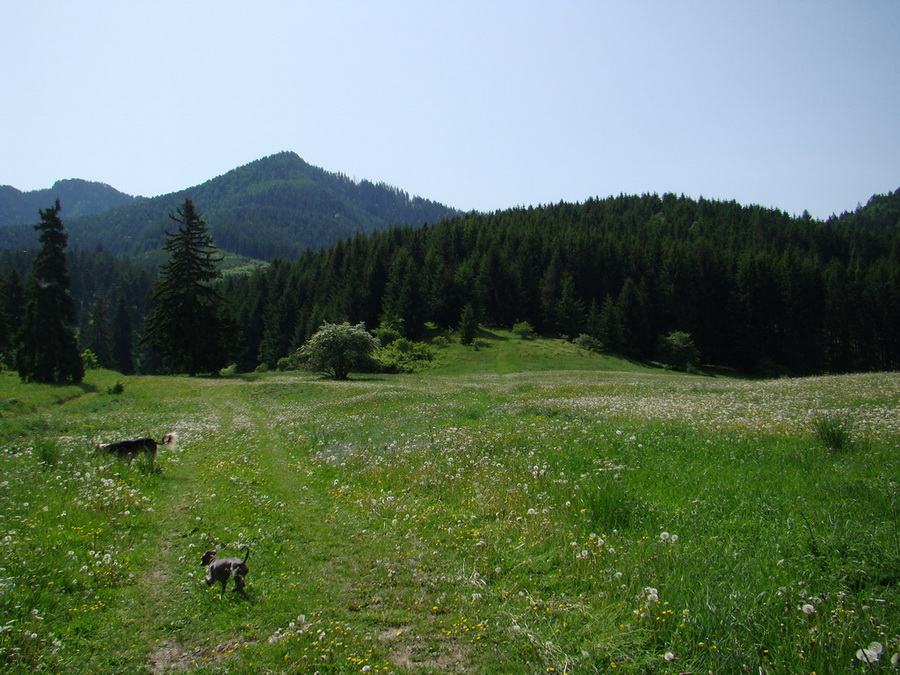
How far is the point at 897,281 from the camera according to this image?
86.6 m

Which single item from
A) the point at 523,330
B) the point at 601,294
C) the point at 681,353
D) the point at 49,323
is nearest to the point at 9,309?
the point at 49,323

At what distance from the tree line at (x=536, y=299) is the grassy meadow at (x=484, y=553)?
56903 millimetres

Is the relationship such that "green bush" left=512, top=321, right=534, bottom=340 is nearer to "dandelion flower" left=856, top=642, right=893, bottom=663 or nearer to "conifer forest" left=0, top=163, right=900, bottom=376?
"conifer forest" left=0, top=163, right=900, bottom=376

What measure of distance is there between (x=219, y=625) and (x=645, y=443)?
35.1 feet

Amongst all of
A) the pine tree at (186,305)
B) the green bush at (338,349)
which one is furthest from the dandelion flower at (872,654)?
the pine tree at (186,305)

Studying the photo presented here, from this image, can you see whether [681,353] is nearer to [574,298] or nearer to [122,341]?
[574,298]

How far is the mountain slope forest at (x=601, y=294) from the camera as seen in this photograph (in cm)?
8950

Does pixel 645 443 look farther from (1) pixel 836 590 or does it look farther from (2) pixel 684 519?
(1) pixel 836 590

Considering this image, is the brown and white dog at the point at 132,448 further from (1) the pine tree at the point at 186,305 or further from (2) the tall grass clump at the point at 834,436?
(1) the pine tree at the point at 186,305

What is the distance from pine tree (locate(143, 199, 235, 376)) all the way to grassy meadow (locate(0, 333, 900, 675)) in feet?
163

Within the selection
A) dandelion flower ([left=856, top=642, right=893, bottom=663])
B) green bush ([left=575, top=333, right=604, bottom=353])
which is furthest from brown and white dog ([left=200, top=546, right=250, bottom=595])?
green bush ([left=575, top=333, right=604, bottom=353])

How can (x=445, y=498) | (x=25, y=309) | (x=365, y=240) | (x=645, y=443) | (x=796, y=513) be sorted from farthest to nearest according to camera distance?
(x=365, y=240)
(x=25, y=309)
(x=645, y=443)
(x=445, y=498)
(x=796, y=513)

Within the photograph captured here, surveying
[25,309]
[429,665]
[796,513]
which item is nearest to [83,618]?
[429,665]

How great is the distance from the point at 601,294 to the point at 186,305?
283 ft
